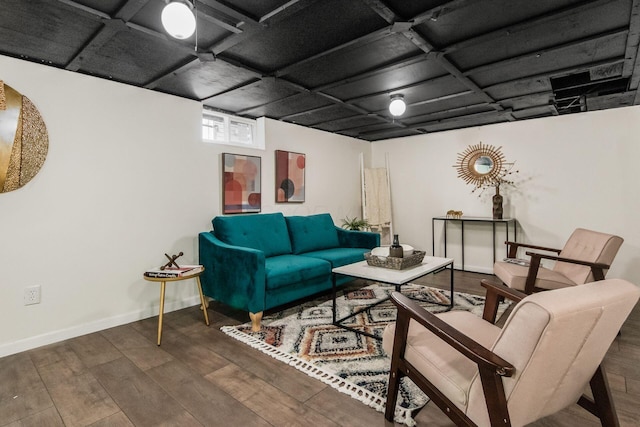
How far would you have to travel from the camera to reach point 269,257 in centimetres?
338

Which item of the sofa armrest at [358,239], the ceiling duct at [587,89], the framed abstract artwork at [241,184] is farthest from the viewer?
the sofa armrest at [358,239]

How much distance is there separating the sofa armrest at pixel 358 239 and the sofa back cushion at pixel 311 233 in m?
0.08

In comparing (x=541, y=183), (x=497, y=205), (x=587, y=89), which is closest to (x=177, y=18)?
(x=587, y=89)

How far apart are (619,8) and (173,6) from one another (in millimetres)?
2359

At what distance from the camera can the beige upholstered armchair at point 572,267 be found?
8.27ft

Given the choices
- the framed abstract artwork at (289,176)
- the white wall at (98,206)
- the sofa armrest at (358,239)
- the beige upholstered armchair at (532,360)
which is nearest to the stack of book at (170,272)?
the white wall at (98,206)

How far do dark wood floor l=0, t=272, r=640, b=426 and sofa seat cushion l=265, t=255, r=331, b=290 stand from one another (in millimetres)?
576

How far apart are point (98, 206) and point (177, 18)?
6.06 ft

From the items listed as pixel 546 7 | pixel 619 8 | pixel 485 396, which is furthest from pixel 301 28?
pixel 485 396

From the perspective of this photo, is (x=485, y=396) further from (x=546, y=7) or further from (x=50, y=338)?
(x=50, y=338)

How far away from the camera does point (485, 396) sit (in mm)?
1042

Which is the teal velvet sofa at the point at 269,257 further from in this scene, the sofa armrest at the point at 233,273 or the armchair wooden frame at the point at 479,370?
the armchair wooden frame at the point at 479,370

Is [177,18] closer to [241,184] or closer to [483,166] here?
[241,184]

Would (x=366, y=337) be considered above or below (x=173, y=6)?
below
